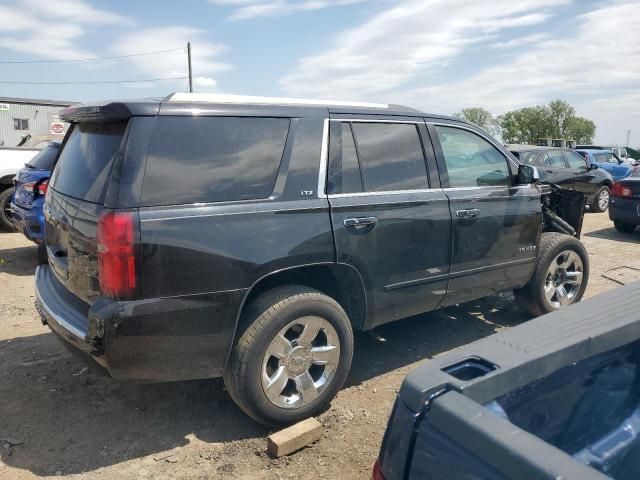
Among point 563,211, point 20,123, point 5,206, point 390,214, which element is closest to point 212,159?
point 390,214

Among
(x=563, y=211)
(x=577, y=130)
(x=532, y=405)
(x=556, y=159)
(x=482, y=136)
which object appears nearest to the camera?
(x=532, y=405)

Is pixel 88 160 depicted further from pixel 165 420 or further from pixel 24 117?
pixel 24 117

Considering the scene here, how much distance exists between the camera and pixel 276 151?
321cm

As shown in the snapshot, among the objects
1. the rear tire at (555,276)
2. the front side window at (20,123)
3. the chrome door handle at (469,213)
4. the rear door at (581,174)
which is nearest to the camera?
the chrome door handle at (469,213)

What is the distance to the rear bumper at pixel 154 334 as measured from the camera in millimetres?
2713

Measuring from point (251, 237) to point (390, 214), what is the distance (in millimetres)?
1090

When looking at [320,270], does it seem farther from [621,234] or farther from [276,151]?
[621,234]

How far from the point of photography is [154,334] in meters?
2.77

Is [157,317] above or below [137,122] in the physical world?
below

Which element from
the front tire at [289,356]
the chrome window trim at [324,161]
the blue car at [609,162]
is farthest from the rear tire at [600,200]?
the front tire at [289,356]

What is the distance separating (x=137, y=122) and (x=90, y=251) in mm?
743

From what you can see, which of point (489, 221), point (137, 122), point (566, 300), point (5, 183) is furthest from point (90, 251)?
point (5, 183)

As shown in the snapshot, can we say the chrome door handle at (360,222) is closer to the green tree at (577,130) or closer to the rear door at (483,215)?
the rear door at (483,215)

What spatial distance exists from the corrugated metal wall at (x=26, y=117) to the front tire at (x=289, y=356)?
27712mm
